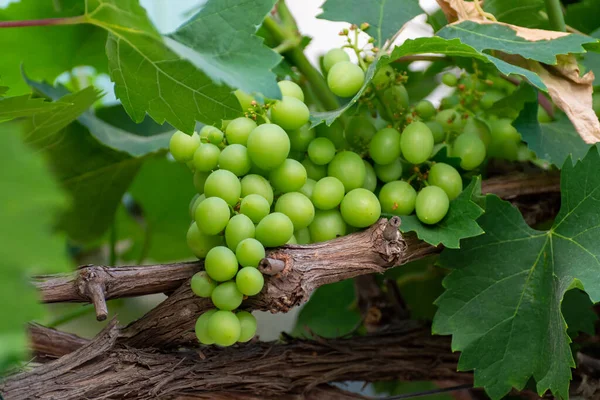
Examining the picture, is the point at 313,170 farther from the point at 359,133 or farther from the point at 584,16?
the point at 584,16

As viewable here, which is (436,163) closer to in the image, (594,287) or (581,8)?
(594,287)

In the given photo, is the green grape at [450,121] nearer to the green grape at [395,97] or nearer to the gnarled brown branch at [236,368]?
the green grape at [395,97]

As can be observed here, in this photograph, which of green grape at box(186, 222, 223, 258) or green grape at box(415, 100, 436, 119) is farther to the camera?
green grape at box(415, 100, 436, 119)

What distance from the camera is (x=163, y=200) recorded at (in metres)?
0.83

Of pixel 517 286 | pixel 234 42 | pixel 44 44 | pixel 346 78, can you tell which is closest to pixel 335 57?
pixel 346 78

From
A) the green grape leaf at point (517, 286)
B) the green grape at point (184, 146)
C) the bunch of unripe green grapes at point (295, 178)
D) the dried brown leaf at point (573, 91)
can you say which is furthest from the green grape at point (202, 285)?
the dried brown leaf at point (573, 91)

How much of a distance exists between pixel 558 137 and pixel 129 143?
1.47 ft

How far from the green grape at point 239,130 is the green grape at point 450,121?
0.21 metres

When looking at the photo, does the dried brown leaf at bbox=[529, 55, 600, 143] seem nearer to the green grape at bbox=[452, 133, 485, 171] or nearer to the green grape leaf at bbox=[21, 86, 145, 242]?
the green grape at bbox=[452, 133, 485, 171]

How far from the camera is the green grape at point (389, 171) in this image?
53 cm

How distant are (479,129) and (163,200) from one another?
44 cm

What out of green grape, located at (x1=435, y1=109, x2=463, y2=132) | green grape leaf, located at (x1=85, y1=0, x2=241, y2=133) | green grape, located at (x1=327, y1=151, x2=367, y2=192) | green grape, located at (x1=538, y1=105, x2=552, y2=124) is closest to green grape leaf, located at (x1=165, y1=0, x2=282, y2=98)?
green grape leaf, located at (x1=85, y1=0, x2=241, y2=133)

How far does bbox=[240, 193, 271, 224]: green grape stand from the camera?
443mm

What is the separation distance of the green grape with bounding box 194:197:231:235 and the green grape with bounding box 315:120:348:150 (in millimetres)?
127
